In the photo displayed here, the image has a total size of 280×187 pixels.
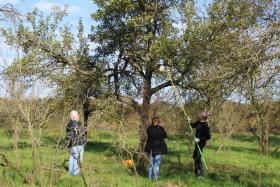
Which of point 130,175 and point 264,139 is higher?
point 264,139

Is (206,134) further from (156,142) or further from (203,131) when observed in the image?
(156,142)

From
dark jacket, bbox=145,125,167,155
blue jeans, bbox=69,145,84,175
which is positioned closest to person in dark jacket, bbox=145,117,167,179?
dark jacket, bbox=145,125,167,155

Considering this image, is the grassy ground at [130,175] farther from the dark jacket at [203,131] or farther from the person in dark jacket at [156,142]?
the dark jacket at [203,131]

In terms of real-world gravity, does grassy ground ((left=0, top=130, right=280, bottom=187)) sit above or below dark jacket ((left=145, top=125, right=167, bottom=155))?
below

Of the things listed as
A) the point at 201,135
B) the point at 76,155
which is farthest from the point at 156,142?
the point at 76,155

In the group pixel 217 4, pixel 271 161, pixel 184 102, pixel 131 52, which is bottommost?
pixel 271 161

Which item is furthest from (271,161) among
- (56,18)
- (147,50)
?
(56,18)

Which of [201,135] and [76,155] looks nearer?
[76,155]

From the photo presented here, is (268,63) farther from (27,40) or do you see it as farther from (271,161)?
(271,161)

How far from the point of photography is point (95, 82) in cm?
1927

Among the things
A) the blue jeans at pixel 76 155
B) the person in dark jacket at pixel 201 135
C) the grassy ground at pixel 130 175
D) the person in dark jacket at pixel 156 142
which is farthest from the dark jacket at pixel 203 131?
the blue jeans at pixel 76 155

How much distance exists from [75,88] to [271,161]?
9376mm

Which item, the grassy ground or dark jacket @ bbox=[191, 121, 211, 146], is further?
dark jacket @ bbox=[191, 121, 211, 146]

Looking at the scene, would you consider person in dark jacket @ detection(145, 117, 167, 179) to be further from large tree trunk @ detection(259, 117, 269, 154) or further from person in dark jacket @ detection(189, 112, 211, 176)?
large tree trunk @ detection(259, 117, 269, 154)
